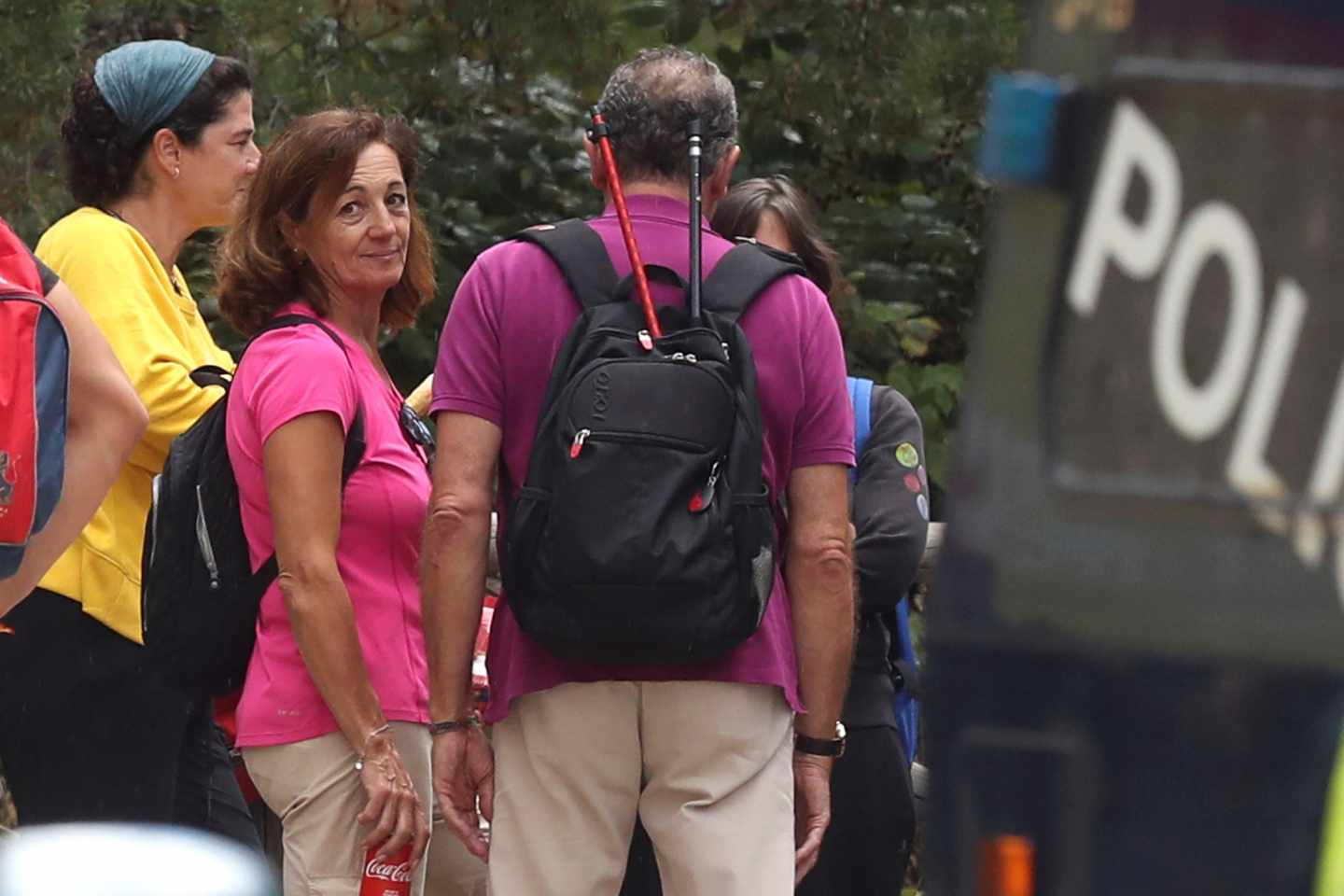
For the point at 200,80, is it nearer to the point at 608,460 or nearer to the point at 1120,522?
the point at 608,460

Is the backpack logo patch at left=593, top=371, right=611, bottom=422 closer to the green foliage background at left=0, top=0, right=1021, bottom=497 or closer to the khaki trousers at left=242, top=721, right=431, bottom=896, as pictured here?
the khaki trousers at left=242, top=721, right=431, bottom=896

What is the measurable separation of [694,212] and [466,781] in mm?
936

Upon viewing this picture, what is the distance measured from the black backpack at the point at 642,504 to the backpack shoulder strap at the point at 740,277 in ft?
0.25

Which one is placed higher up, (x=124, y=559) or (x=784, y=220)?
(x=784, y=220)

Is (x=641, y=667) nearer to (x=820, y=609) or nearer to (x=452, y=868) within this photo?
(x=820, y=609)

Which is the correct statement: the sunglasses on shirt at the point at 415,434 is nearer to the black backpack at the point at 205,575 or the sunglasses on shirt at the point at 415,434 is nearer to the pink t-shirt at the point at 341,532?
the pink t-shirt at the point at 341,532

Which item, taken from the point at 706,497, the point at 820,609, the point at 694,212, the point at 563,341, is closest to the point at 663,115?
the point at 694,212

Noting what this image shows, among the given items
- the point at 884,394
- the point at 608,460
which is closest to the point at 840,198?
the point at 884,394

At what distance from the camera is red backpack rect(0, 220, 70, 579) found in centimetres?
340

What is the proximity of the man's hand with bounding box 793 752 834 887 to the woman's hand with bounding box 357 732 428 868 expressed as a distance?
589 millimetres

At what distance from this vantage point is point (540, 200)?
7.60 metres

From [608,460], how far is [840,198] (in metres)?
4.38

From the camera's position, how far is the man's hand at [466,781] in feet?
12.7

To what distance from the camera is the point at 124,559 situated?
440 cm
